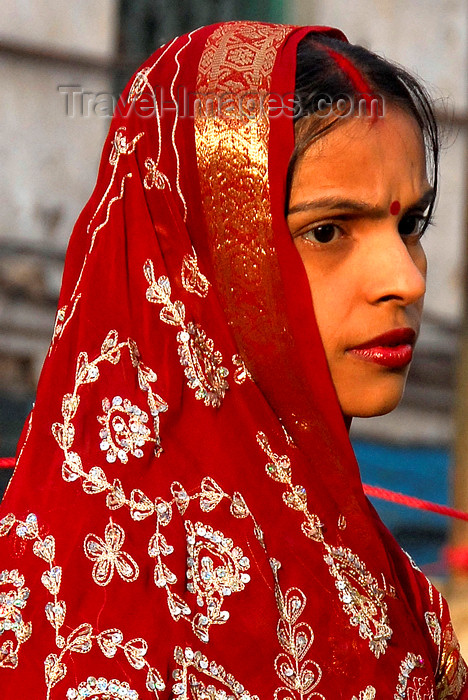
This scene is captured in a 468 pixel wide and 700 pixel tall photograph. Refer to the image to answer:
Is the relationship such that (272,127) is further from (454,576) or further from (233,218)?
(454,576)

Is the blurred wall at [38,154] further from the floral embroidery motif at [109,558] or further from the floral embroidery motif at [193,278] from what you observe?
the floral embroidery motif at [109,558]

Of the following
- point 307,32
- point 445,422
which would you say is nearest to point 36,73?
point 445,422

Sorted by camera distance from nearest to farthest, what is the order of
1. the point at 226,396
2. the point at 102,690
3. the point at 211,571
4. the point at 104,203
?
the point at 102,690 < the point at 211,571 < the point at 226,396 < the point at 104,203

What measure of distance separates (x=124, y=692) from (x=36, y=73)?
4.74 metres

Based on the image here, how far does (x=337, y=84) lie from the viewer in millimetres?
1645

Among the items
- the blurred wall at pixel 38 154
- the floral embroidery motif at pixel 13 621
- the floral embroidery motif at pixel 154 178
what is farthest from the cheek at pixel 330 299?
the blurred wall at pixel 38 154

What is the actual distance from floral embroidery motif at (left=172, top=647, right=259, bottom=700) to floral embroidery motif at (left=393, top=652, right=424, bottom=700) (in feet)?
0.86

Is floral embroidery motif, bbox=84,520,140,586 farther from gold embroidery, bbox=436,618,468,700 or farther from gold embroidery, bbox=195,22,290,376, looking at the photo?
gold embroidery, bbox=436,618,468,700

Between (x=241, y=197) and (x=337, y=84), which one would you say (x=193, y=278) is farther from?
(x=337, y=84)

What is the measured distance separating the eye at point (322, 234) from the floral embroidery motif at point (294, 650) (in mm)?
469

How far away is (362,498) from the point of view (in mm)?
1665

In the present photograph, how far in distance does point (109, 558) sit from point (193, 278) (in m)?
0.44

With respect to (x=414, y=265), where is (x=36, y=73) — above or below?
above

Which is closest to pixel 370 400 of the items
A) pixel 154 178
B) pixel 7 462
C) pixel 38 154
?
pixel 154 178
